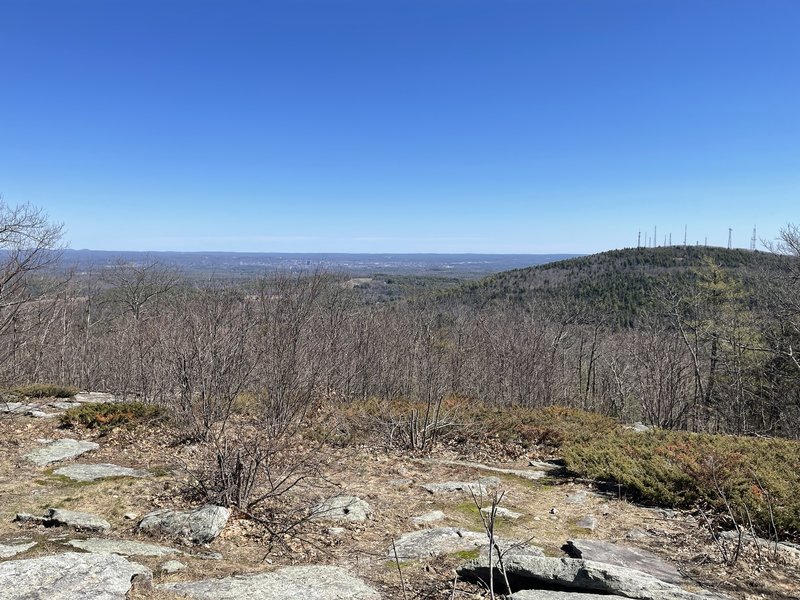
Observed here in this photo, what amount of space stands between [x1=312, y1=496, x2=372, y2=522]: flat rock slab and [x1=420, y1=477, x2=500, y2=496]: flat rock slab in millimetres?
1225

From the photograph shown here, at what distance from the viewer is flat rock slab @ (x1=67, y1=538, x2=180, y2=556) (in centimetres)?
455

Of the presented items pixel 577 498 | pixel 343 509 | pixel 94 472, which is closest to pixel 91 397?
pixel 94 472

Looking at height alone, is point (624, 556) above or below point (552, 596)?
below

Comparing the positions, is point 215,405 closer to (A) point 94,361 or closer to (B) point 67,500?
(B) point 67,500

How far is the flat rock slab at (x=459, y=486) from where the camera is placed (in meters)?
7.20

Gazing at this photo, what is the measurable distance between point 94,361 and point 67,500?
1527 centimetres

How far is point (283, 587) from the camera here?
4.12 m

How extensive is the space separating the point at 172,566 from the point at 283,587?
1049 mm

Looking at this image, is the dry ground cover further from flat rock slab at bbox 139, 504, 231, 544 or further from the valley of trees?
the valley of trees

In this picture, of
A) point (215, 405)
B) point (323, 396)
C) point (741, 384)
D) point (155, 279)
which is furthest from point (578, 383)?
point (155, 279)

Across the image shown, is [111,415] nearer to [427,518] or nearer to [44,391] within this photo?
[44,391]

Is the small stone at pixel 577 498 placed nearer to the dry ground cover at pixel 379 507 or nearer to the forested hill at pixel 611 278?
the dry ground cover at pixel 379 507

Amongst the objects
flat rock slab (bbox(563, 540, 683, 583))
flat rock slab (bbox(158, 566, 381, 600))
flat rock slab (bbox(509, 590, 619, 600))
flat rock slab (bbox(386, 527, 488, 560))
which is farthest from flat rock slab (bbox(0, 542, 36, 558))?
flat rock slab (bbox(563, 540, 683, 583))

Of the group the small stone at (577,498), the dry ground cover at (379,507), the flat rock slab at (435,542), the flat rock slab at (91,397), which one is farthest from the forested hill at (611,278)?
the flat rock slab at (435,542)
